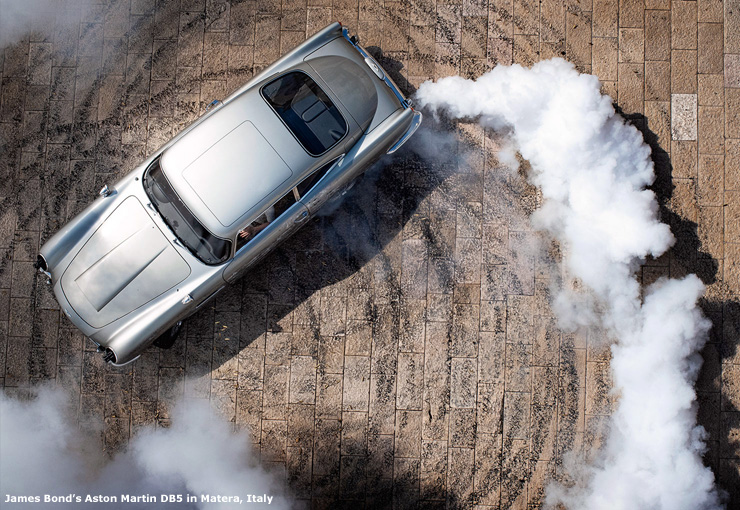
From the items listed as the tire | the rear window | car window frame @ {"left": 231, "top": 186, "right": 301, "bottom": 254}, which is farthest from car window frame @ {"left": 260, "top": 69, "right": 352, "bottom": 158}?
the tire

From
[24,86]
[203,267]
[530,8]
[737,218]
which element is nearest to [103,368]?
[203,267]

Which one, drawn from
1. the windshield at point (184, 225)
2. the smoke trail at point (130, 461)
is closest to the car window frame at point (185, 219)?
the windshield at point (184, 225)

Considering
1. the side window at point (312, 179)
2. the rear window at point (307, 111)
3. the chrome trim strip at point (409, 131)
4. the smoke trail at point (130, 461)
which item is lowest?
the smoke trail at point (130, 461)

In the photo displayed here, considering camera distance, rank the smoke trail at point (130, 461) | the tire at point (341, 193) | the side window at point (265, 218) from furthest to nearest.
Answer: the smoke trail at point (130, 461)
the tire at point (341, 193)
the side window at point (265, 218)

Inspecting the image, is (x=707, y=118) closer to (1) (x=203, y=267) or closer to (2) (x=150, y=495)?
(1) (x=203, y=267)

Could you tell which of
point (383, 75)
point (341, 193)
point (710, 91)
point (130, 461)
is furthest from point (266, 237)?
point (710, 91)

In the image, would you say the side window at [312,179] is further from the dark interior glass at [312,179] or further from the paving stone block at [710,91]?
the paving stone block at [710,91]
